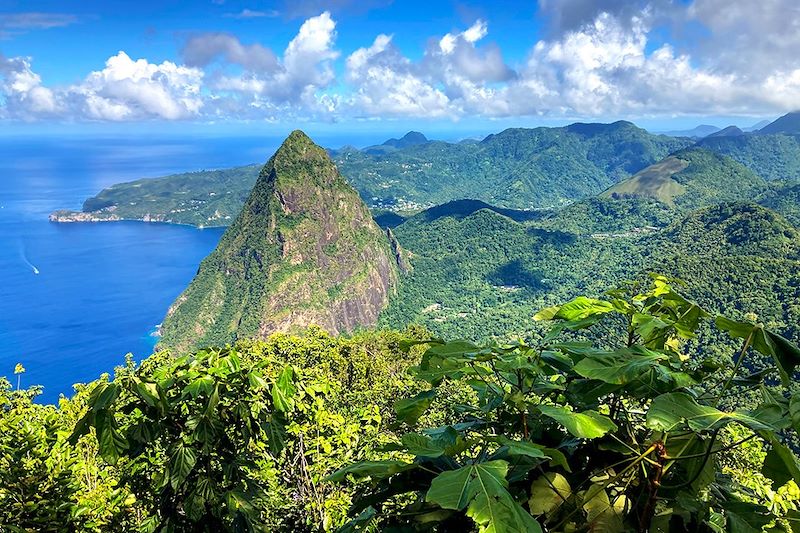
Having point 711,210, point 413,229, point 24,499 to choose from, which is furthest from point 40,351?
point 711,210

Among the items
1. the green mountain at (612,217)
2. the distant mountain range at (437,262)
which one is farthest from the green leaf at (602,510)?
the green mountain at (612,217)

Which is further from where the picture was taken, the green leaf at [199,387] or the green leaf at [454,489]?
the green leaf at [199,387]

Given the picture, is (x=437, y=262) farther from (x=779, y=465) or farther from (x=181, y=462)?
(x=779, y=465)

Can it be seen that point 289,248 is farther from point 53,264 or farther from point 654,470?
point 654,470

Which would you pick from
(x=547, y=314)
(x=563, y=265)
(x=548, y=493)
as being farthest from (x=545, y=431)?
(x=563, y=265)

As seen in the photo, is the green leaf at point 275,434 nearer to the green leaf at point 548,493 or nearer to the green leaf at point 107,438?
the green leaf at point 107,438

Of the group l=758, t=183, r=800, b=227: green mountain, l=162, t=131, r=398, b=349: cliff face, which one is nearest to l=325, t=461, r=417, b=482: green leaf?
l=162, t=131, r=398, b=349: cliff face
